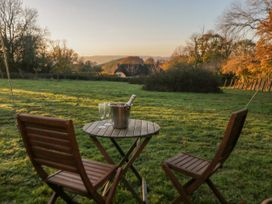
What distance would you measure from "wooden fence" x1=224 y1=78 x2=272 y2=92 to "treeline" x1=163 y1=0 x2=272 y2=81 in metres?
1.16

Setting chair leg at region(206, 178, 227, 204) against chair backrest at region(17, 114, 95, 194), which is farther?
chair leg at region(206, 178, 227, 204)

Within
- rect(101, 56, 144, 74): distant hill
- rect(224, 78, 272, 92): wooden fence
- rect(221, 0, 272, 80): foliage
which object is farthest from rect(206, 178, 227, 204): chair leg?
rect(101, 56, 144, 74): distant hill

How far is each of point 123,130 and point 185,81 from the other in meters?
14.7

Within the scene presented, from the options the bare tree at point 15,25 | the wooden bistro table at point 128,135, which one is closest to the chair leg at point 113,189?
the wooden bistro table at point 128,135

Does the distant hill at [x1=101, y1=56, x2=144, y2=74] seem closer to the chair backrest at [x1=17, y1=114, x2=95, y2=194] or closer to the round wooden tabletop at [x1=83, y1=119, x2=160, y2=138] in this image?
the round wooden tabletop at [x1=83, y1=119, x2=160, y2=138]

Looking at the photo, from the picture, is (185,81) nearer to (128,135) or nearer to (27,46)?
(128,135)

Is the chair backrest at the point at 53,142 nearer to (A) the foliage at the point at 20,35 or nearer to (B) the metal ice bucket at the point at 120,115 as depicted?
(B) the metal ice bucket at the point at 120,115

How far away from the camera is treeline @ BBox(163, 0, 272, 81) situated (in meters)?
10.2

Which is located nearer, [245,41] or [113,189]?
[113,189]

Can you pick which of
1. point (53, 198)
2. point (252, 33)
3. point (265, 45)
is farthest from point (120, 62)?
point (53, 198)

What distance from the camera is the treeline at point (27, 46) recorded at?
2550 cm

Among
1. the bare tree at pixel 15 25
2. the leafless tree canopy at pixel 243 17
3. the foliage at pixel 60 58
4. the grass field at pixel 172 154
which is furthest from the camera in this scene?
the foliage at pixel 60 58

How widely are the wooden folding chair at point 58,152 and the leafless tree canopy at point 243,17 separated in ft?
53.1

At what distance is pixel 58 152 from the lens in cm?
154
